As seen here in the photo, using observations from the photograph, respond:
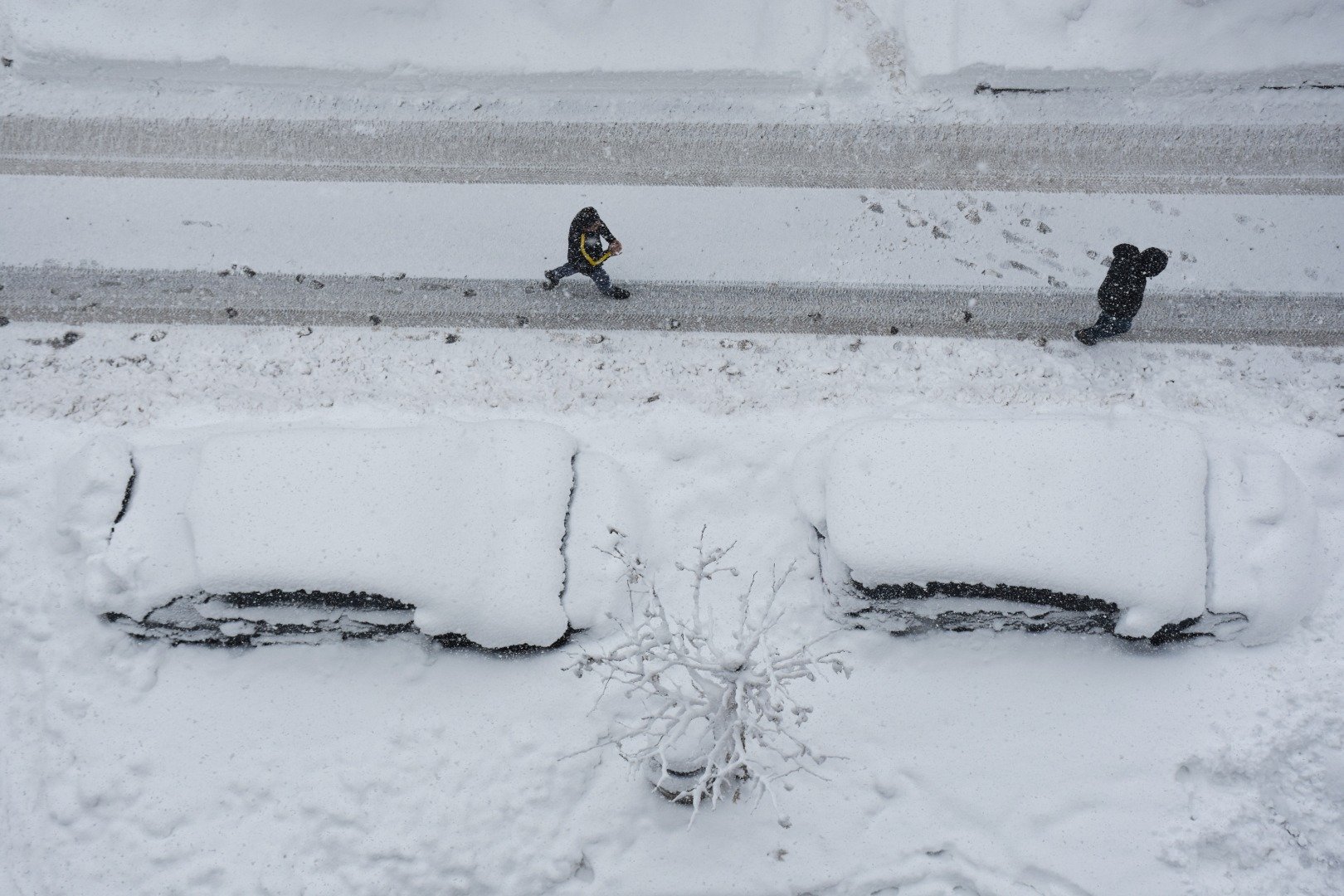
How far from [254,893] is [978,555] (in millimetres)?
6241

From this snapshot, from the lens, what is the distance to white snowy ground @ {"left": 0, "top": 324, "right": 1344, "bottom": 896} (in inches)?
268

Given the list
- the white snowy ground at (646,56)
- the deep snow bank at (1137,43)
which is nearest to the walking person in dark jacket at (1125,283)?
the white snowy ground at (646,56)

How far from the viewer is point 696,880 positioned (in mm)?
6852

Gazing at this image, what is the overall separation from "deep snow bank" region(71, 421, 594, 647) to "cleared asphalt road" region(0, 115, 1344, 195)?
12.9 ft

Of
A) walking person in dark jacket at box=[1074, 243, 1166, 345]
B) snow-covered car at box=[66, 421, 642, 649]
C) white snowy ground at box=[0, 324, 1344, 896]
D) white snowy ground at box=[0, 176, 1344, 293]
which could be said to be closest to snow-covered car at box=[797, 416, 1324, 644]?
white snowy ground at box=[0, 324, 1344, 896]

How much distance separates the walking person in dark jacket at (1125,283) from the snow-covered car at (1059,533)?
4.78ft

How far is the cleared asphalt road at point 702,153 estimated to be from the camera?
9.37 m

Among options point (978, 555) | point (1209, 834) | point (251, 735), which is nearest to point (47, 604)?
point (251, 735)

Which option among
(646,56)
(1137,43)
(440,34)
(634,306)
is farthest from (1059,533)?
(440,34)

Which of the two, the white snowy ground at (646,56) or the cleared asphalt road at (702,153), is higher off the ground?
the white snowy ground at (646,56)

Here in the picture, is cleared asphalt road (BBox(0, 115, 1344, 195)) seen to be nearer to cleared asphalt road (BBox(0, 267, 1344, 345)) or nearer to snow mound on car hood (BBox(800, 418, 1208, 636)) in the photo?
cleared asphalt road (BBox(0, 267, 1344, 345))

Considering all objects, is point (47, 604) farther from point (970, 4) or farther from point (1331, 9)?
point (1331, 9)

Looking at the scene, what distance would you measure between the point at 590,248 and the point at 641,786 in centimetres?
484

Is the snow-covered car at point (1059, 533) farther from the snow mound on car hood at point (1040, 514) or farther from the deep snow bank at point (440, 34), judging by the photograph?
the deep snow bank at point (440, 34)
